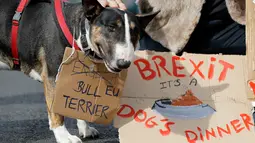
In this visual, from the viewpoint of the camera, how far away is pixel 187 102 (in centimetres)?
325

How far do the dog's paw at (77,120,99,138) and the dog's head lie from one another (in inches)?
41.2

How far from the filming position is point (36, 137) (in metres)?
4.26

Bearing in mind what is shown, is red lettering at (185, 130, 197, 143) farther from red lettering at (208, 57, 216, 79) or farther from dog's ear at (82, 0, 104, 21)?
dog's ear at (82, 0, 104, 21)

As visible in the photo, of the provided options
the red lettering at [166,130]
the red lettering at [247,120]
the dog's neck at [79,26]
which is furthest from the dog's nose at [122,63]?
the red lettering at [247,120]

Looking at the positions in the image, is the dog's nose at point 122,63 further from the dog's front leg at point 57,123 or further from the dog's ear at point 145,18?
the dog's front leg at point 57,123

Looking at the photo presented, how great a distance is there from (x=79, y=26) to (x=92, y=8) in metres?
0.25

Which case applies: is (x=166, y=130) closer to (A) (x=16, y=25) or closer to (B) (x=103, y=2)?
(B) (x=103, y=2)

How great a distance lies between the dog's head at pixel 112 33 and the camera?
2936mm

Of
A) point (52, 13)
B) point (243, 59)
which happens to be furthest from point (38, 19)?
point (243, 59)

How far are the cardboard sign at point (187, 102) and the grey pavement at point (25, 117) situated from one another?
34.4 inches

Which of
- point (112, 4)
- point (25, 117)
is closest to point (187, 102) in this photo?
point (112, 4)

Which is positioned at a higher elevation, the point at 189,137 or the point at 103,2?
the point at 103,2

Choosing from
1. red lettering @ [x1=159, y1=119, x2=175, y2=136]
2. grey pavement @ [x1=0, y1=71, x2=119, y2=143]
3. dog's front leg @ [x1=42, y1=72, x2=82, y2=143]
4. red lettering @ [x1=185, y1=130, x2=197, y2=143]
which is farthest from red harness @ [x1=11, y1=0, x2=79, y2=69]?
red lettering @ [x1=185, y1=130, x2=197, y2=143]

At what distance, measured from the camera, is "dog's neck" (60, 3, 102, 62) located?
3203 mm
